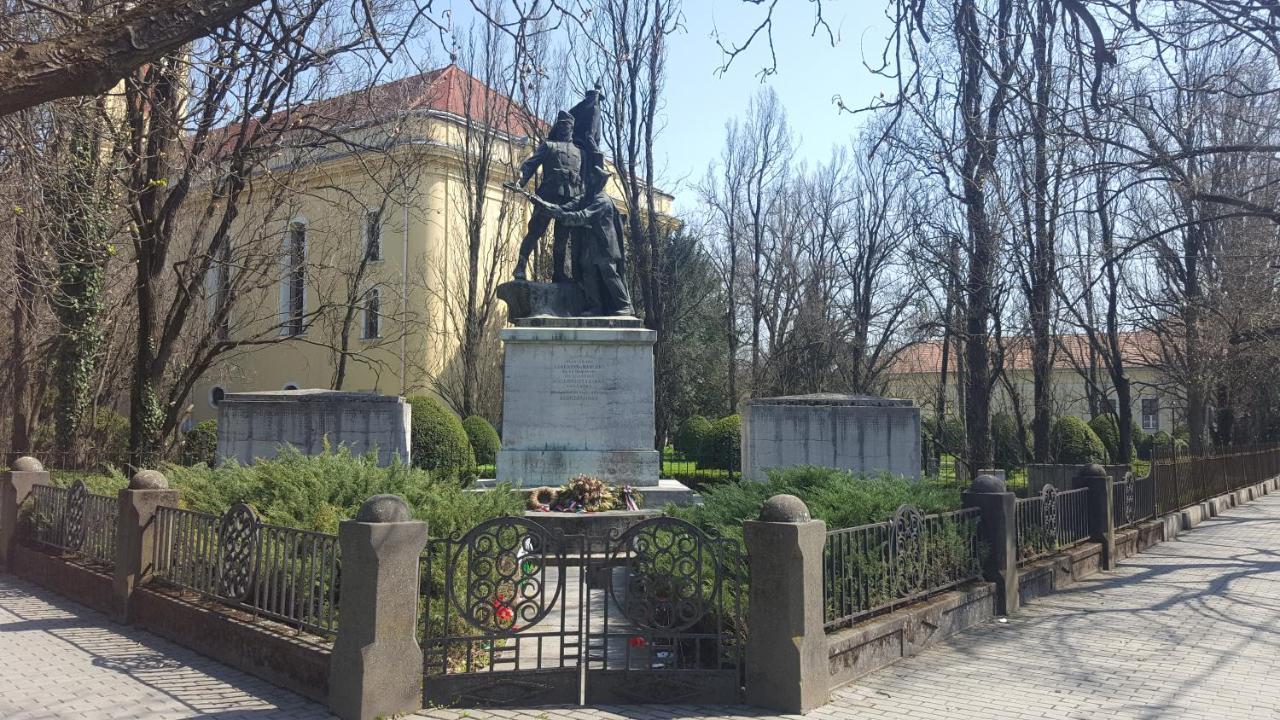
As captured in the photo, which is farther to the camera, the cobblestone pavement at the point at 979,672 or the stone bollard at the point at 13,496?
the stone bollard at the point at 13,496

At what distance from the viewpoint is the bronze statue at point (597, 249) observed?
1421cm

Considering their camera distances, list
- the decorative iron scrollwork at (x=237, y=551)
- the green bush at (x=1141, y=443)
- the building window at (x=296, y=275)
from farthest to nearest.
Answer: the green bush at (x=1141, y=443) → the building window at (x=296, y=275) → the decorative iron scrollwork at (x=237, y=551)

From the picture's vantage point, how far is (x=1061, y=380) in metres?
52.8

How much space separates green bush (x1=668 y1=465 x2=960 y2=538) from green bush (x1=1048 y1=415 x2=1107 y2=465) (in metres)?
21.1

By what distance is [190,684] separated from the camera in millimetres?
6320

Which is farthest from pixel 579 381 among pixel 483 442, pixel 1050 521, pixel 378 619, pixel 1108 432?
pixel 1108 432

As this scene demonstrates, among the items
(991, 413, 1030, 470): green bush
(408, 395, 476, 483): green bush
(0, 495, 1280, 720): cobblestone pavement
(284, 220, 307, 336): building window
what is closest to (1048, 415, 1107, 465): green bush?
(991, 413, 1030, 470): green bush

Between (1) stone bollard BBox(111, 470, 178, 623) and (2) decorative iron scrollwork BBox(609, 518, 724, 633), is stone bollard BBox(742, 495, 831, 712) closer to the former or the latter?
(2) decorative iron scrollwork BBox(609, 518, 724, 633)

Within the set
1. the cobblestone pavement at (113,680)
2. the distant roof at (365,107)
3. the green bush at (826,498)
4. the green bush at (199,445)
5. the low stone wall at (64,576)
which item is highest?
the distant roof at (365,107)

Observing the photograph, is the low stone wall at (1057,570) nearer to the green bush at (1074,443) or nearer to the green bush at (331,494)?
the green bush at (331,494)

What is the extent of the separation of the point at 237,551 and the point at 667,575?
337 cm

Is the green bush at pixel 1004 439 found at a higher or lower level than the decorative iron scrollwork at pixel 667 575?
higher

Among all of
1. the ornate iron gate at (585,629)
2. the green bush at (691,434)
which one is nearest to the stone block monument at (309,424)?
the ornate iron gate at (585,629)

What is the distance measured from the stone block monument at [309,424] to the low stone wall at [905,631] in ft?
30.4
